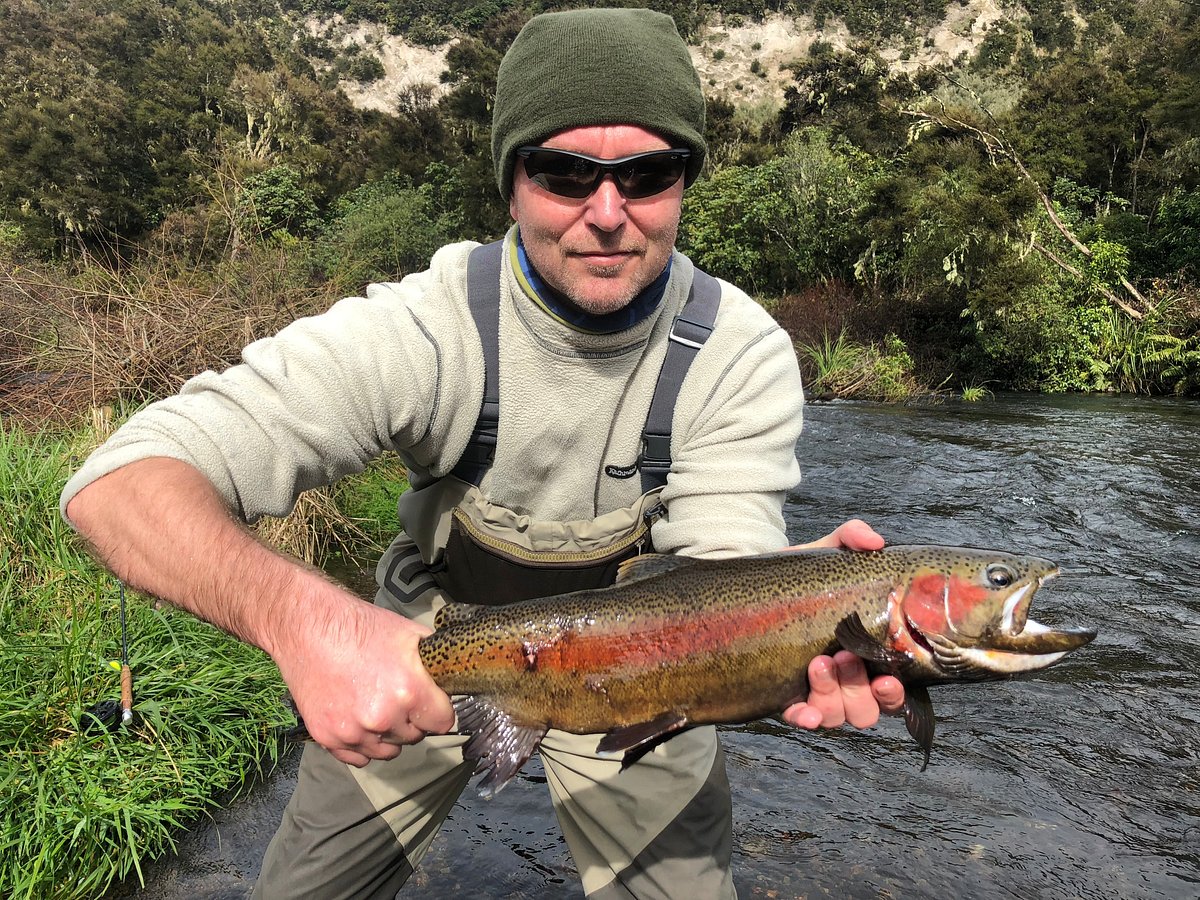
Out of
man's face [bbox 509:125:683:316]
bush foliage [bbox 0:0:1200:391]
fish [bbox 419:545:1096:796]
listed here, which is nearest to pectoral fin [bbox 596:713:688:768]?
fish [bbox 419:545:1096:796]

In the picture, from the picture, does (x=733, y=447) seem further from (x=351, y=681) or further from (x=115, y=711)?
(x=115, y=711)

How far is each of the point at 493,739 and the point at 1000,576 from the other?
1345mm

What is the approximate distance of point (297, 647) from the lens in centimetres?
189

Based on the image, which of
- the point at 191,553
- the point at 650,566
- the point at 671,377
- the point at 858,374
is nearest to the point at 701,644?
the point at 650,566

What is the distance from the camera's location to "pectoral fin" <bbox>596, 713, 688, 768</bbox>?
7.20 ft

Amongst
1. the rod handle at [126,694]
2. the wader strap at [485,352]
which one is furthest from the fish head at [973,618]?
the rod handle at [126,694]

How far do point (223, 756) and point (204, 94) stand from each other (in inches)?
1985

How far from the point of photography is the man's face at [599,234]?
9.14 ft

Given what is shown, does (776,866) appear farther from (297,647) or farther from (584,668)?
(297,647)

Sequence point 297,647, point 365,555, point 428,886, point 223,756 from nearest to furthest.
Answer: point 297,647
point 428,886
point 223,756
point 365,555

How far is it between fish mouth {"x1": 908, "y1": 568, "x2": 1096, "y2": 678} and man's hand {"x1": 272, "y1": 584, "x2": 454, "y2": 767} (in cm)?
131

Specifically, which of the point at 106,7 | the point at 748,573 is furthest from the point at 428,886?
the point at 106,7

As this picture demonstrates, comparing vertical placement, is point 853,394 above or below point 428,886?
below

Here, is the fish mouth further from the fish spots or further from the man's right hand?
the man's right hand
